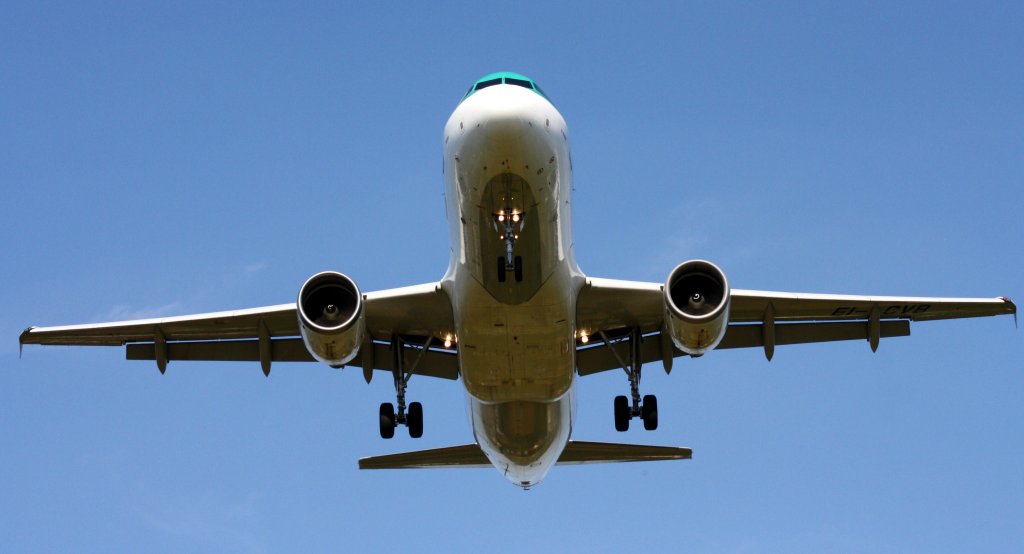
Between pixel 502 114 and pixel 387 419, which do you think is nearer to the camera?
pixel 502 114

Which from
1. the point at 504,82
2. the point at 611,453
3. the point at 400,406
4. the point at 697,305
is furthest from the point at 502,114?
the point at 611,453

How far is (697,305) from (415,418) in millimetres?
6580

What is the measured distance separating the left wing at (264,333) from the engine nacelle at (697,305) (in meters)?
3.96

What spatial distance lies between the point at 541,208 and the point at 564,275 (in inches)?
66.6

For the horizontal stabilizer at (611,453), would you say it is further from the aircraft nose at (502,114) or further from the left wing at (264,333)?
the aircraft nose at (502,114)

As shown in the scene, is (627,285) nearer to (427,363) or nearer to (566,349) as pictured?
(566,349)

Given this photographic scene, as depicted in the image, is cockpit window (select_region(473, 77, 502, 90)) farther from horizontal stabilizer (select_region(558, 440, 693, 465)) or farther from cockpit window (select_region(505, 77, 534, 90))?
horizontal stabilizer (select_region(558, 440, 693, 465))

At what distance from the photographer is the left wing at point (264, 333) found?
72.7 feet

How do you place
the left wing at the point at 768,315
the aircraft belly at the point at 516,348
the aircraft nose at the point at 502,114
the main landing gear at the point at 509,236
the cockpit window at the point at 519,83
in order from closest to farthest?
the aircraft nose at the point at 502,114 < the main landing gear at the point at 509,236 < the cockpit window at the point at 519,83 < the aircraft belly at the point at 516,348 < the left wing at the point at 768,315

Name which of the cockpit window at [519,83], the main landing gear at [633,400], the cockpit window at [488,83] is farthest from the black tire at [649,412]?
the cockpit window at [488,83]

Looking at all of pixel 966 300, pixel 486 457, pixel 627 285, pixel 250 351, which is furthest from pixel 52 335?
pixel 966 300

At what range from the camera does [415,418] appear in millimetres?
24219

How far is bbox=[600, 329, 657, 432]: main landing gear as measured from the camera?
2339cm

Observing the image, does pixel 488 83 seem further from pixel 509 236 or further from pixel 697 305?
pixel 697 305
